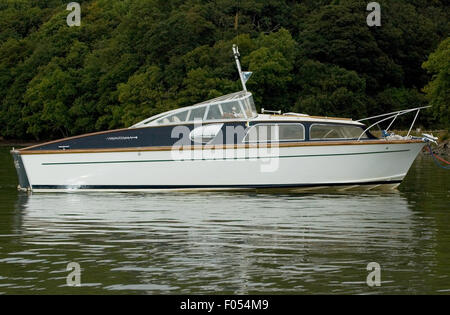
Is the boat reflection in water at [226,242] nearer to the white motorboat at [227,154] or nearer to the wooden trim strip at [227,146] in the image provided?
the white motorboat at [227,154]

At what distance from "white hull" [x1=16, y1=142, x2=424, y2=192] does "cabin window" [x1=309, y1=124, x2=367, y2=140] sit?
46cm

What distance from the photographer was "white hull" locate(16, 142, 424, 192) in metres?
27.9

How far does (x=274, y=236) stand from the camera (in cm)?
1950

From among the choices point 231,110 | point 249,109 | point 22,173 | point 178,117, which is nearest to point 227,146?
point 231,110

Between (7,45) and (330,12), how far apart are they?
46713 millimetres

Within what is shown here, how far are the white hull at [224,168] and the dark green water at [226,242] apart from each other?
0.52 meters

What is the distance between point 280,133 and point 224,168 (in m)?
2.11

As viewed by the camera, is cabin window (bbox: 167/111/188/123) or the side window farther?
cabin window (bbox: 167/111/188/123)

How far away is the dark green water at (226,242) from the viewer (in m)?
14.8

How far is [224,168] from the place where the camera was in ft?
92.9

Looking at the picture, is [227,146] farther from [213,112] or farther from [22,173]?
[22,173]

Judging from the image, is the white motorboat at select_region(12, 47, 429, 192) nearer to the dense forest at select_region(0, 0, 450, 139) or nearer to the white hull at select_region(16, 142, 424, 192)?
the white hull at select_region(16, 142, 424, 192)

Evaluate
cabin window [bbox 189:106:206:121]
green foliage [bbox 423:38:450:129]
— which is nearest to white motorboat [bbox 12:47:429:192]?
cabin window [bbox 189:106:206:121]

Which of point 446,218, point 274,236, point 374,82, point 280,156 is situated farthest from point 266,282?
point 374,82
